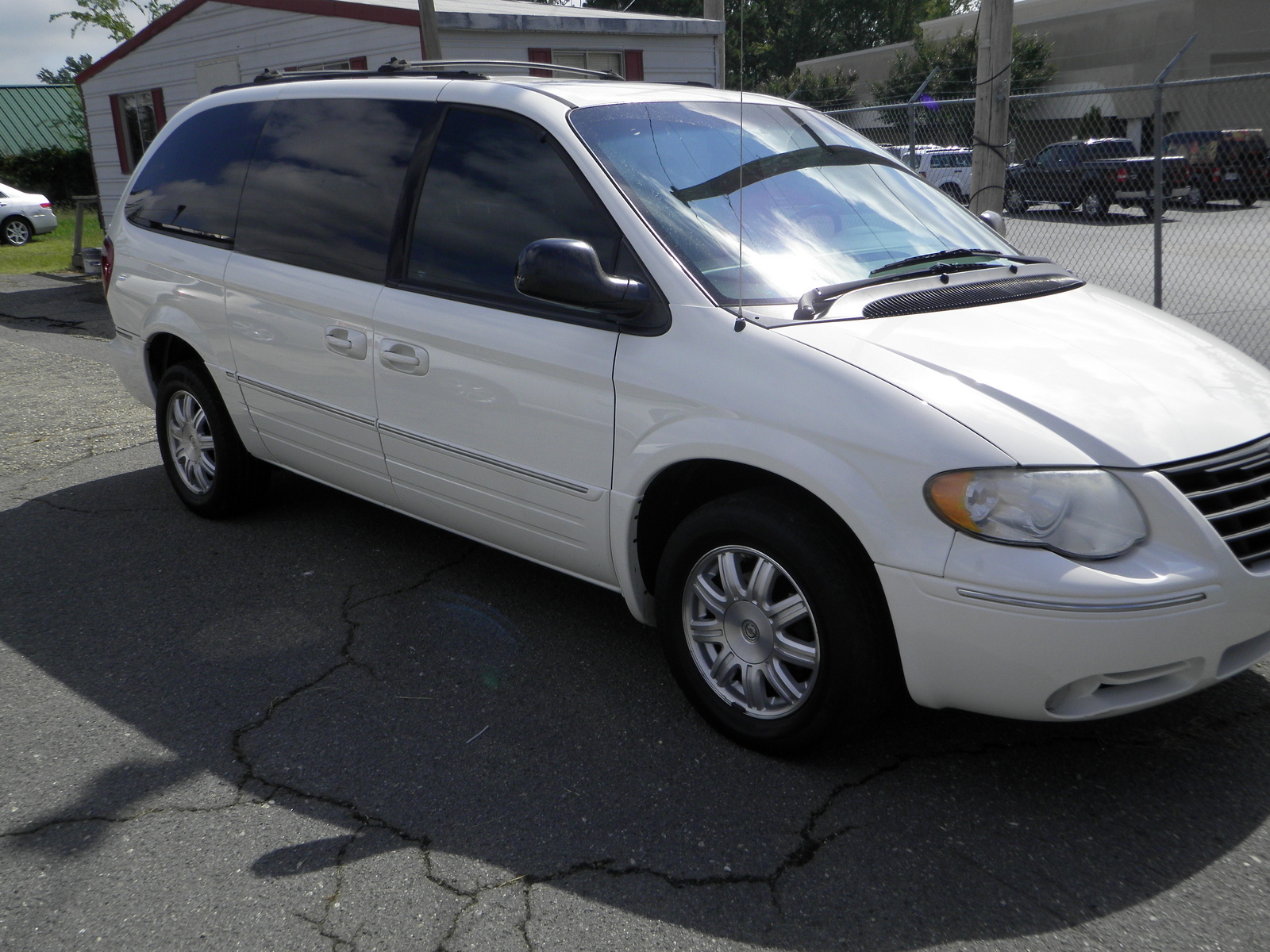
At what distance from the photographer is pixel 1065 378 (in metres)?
2.91

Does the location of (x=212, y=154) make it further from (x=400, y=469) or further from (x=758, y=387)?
(x=758, y=387)

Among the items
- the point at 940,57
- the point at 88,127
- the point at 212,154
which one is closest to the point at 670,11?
the point at 940,57

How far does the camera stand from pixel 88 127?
18984 mm

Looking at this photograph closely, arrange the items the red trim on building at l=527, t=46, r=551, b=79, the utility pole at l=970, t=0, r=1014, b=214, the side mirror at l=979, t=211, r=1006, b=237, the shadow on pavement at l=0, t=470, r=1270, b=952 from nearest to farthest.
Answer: the shadow on pavement at l=0, t=470, r=1270, b=952
the side mirror at l=979, t=211, r=1006, b=237
the utility pole at l=970, t=0, r=1014, b=214
the red trim on building at l=527, t=46, r=551, b=79

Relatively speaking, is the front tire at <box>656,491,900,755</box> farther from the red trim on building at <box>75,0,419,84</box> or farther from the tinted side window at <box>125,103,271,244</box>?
the red trim on building at <box>75,0,419,84</box>

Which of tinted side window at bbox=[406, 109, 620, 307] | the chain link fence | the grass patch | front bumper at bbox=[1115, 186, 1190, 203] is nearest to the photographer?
tinted side window at bbox=[406, 109, 620, 307]

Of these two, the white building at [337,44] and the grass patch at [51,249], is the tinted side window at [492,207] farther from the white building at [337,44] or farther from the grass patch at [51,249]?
the grass patch at [51,249]

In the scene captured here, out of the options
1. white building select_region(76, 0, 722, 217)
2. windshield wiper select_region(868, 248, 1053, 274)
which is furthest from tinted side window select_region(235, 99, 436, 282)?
white building select_region(76, 0, 722, 217)

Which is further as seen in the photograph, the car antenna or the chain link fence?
the chain link fence

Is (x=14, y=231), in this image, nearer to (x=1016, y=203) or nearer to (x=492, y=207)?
(x=1016, y=203)

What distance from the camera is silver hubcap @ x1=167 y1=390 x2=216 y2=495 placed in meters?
5.18

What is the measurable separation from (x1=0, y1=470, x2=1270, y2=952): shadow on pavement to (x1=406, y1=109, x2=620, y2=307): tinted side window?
132 cm

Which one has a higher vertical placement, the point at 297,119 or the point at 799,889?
the point at 297,119

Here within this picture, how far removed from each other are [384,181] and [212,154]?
1376 millimetres
